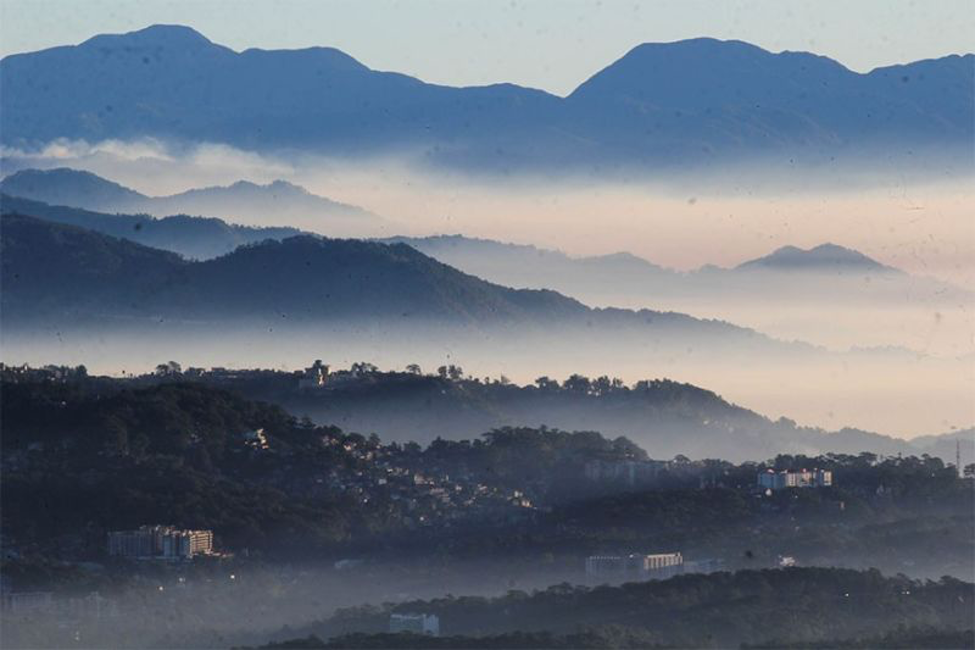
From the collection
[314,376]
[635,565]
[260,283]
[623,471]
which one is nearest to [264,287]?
[260,283]

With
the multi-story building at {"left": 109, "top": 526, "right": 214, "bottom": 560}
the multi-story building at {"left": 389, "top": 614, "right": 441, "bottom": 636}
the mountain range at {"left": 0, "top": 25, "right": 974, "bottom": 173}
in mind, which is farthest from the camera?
the mountain range at {"left": 0, "top": 25, "right": 974, "bottom": 173}

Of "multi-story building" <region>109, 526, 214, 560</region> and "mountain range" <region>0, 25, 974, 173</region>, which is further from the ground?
"mountain range" <region>0, 25, 974, 173</region>

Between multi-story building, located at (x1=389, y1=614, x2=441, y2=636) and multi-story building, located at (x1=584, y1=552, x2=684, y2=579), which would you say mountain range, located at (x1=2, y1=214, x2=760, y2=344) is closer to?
multi-story building, located at (x1=584, y1=552, x2=684, y2=579)

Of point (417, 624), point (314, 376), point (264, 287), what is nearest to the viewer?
point (417, 624)

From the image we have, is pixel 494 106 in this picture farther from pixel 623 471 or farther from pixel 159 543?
pixel 159 543

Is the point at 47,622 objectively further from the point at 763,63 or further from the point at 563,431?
the point at 763,63

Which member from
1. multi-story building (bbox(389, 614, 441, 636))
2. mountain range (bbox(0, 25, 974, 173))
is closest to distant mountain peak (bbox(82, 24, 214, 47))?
mountain range (bbox(0, 25, 974, 173))

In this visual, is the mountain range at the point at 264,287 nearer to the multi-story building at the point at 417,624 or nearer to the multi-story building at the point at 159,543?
the multi-story building at the point at 159,543
